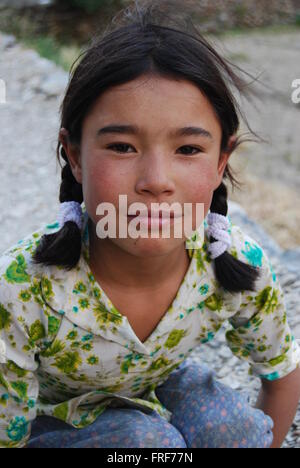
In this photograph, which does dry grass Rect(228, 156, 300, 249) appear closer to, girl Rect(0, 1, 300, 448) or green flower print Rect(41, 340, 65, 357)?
girl Rect(0, 1, 300, 448)

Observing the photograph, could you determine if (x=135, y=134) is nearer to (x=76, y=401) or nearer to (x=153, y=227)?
(x=153, y=227)

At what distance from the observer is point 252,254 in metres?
1.83

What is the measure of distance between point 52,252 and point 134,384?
1.53 ft

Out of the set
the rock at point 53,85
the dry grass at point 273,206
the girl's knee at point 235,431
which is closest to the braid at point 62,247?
the girl's knee at point 235,431

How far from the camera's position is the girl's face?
1.43 metres

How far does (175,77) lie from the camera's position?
4.85 ft

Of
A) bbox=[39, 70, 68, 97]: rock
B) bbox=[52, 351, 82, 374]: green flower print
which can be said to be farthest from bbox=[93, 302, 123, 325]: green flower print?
bbox=[39, 70, 68, 97]: rock

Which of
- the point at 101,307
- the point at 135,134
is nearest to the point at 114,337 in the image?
the point at 101,307

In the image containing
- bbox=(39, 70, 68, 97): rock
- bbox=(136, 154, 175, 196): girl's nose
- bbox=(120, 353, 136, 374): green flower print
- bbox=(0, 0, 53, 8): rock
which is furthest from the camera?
bbox=(0, 0, 53, 8): rock

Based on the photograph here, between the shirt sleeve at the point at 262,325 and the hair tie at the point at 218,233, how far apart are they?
70 mm

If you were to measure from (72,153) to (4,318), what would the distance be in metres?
0.43

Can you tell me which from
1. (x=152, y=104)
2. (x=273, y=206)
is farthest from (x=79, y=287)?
(x=273, y=206)

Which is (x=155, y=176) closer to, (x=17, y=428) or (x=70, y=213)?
(x=70, y=213)

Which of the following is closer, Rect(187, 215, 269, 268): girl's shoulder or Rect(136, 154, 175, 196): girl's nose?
Rect(136, 154, 175, 196): girl's nose
